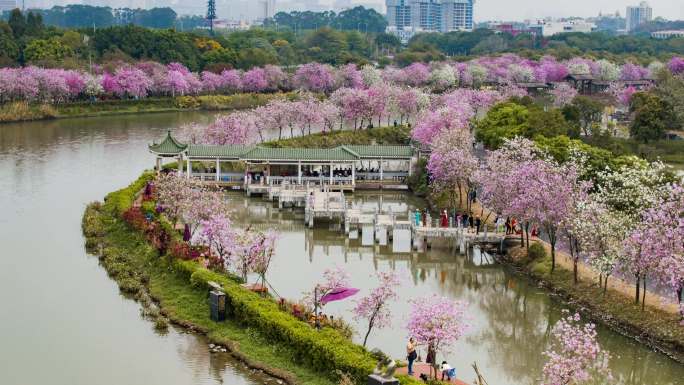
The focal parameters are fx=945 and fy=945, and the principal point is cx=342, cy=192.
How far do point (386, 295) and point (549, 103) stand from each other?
5939 cm

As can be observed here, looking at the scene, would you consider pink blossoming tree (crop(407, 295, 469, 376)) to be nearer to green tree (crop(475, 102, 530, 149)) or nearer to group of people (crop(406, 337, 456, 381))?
group of people (crop(406, 337, 456, 381))

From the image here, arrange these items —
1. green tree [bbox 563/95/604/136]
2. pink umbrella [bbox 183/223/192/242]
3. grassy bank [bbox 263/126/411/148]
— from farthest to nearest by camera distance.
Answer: green tree [bbox 563/95/604/136] → grassy bank [bbox 263/126/411/148] → pink umbrella [bbox 183/223/192/242]

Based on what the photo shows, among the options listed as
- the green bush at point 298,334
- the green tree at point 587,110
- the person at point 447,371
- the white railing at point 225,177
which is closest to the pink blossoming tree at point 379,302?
the green bush at point 298,334

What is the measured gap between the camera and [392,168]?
47406mm

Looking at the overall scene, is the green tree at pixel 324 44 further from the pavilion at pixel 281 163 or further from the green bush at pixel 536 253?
the green bush at pixel 536 253

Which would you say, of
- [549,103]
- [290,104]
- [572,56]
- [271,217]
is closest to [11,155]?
[290,104]

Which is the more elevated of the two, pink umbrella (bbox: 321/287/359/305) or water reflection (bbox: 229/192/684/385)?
pink umbrella (bbox: 321/287/359/305)

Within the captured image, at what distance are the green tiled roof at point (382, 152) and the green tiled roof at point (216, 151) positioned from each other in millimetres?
4753

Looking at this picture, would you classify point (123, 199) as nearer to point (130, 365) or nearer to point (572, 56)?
point (130, 365)

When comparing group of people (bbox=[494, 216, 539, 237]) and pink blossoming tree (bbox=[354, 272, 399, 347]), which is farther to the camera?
group of people (bbox=[494, 216, 539, 237])

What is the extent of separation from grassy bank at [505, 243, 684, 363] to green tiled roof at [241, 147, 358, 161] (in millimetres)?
13356

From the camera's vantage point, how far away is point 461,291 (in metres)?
28.7

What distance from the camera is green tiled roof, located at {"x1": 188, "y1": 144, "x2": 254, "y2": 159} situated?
4088 cm

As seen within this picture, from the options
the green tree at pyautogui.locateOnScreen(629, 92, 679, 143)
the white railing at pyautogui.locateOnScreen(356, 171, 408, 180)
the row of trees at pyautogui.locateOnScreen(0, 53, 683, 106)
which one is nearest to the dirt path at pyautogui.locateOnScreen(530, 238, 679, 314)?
the white railing at pyautogui.locateOnScreen(356, 171, 408, 180)
